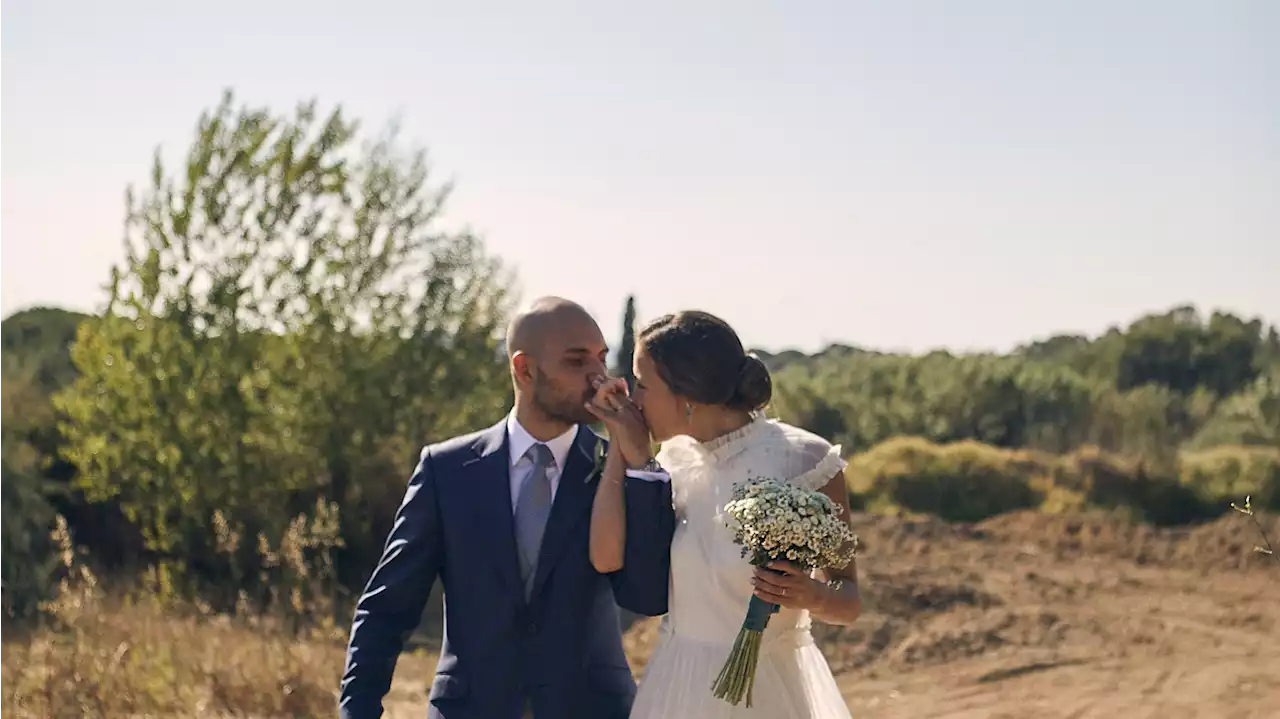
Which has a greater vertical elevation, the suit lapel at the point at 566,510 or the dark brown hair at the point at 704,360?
the dark brown hair at the point at 704,360

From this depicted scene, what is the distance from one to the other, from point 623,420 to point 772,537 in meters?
0.46

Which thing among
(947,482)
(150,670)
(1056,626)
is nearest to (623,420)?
(150,670)

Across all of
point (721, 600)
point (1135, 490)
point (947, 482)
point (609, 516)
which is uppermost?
point (609, 516)

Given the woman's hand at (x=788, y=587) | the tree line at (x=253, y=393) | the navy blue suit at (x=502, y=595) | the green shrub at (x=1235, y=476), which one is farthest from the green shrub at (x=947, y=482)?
the woman's hand at (x=788, y=587)

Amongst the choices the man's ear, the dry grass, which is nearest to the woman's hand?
the man's ear

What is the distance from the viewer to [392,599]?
12.6 ft

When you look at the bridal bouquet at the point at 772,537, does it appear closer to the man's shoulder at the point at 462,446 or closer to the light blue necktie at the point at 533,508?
the light blue necktie at the point at 533,508

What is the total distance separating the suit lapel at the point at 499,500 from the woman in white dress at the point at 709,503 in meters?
0.23

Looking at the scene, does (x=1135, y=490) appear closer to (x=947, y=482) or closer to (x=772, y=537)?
(x=947, y=482)

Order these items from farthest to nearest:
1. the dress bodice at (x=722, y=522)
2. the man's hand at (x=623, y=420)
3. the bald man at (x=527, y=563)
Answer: the dress bodice at (x=722, y=522)
the bald man at (x=527, y=563)
the man's hand at (x=623, y=420)

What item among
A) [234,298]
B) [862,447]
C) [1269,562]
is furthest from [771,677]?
[862,447]

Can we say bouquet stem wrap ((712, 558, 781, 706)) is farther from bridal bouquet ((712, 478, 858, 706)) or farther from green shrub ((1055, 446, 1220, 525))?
green shrub ((1055, 446, 1220, 525))

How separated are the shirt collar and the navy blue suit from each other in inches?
0.8

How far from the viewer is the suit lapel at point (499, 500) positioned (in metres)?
3.73
